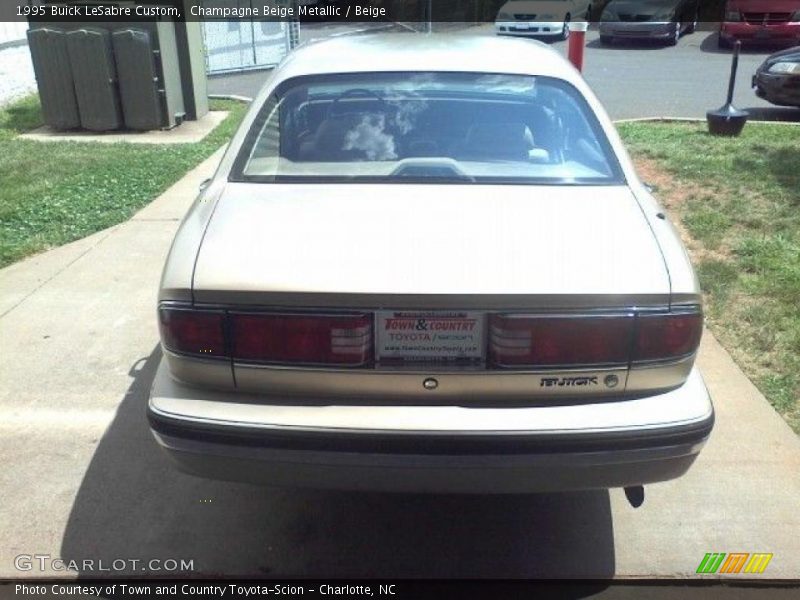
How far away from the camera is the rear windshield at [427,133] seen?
2.99 meters

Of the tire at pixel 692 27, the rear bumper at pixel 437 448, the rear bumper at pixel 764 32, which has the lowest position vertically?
the tire at pixel 692 27

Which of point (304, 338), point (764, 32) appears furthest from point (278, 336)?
point (764, 32)

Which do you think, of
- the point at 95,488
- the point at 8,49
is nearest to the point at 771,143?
the point at 95,488

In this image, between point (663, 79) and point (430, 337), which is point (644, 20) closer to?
point (663, 79)

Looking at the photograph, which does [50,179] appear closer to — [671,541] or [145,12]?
[145,12]

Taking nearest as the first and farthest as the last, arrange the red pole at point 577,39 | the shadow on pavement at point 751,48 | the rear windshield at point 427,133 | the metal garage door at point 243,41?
the rear windshield at point 427,133, the red pole at point 577,39, the metal garage door at point 243,41, the shadow on pavement at point 751,48

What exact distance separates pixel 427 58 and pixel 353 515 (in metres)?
1.94

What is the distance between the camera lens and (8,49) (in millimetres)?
11062

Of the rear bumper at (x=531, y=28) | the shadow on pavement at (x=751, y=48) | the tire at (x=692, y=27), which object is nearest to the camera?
the shadow on pavement at (x=751, y=48)

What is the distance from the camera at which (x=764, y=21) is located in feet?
55.7

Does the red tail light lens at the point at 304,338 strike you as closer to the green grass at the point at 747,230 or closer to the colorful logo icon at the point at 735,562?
the colorful logo icon at the point at 735,562

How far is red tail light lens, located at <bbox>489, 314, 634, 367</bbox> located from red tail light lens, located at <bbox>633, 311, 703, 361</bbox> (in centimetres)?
4

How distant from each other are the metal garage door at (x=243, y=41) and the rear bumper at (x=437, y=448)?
13095 mm

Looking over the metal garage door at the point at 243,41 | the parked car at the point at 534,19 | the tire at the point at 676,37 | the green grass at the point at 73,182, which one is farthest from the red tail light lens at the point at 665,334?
the tire at the point at 676,37
